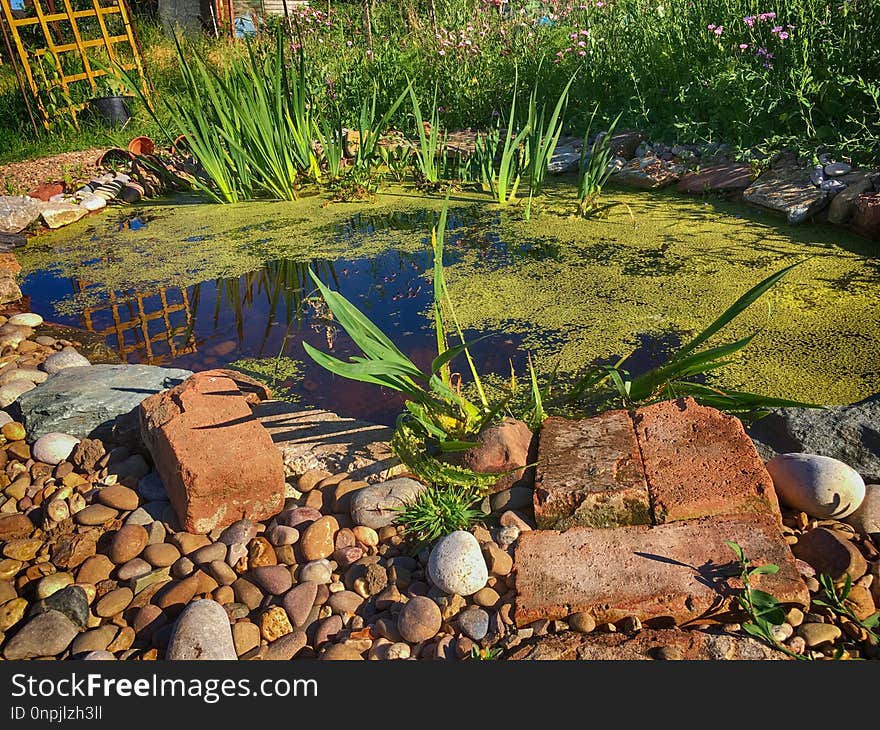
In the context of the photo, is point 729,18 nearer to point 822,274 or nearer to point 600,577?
point 822,274

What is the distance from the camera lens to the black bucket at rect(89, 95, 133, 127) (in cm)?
650

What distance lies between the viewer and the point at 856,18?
3.91m

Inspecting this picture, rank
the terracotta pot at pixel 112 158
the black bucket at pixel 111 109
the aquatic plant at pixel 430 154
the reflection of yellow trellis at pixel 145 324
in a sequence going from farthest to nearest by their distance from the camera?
the black bucket at pixel 111 109 < the terracotta pot at pixel 112 158 < the aquatic plant at pixel 430 154 < the reflection of yellow trellis at pixel 145 324

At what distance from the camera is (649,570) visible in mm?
1342

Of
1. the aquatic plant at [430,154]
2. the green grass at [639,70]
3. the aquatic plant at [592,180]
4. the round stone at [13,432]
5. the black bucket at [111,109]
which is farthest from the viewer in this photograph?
the black bucket at [111,109]

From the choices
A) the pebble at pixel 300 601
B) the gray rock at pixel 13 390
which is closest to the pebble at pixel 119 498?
the pebble at pixel 300 601

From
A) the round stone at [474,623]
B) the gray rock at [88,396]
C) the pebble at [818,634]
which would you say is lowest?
the round stone at [474,623]

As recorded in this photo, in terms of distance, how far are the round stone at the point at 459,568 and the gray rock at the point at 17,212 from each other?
3.57 m

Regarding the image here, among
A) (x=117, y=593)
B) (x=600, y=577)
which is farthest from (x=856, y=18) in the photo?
(x=117, y=593)

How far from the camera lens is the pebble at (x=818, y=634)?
4.02 ft

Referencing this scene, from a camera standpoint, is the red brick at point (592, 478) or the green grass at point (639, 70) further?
the green grass at point (639, 70)

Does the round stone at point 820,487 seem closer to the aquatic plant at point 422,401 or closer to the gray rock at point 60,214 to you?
the aquatic plant at point 422,401

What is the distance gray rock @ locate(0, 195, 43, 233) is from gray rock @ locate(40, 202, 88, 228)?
0.15 feet

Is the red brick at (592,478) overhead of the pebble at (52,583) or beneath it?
overhead
